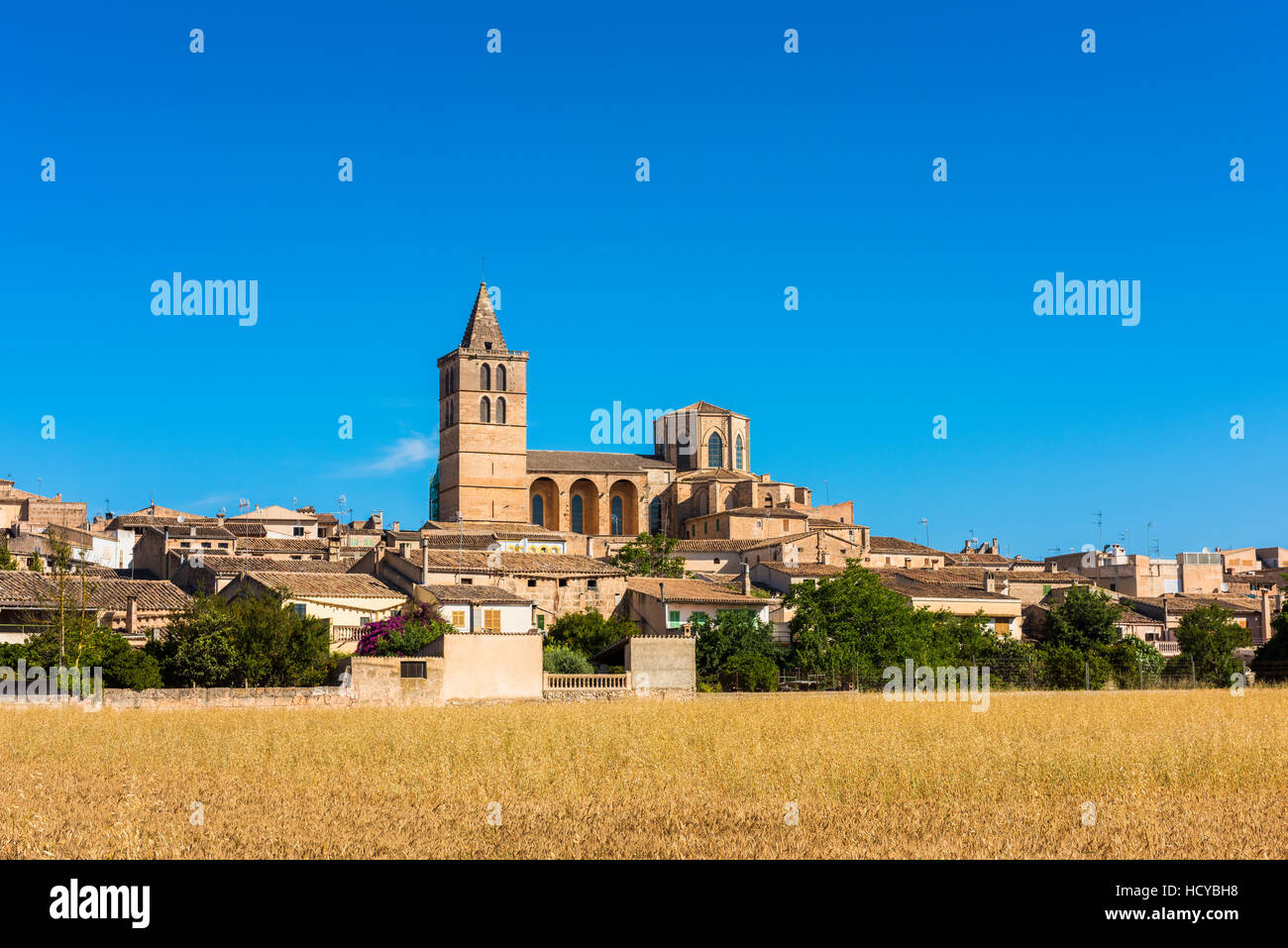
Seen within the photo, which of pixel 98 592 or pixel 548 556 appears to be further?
pixel 548 556

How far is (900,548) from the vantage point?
8425cm

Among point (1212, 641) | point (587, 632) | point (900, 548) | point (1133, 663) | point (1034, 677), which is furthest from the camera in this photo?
point (900, 548)

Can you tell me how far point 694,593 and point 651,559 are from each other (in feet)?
56.7

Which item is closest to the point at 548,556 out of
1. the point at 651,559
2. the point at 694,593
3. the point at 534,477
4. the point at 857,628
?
the point at 694,593

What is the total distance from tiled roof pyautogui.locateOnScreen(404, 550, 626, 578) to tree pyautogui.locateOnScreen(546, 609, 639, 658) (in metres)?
5.14

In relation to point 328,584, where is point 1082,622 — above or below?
below

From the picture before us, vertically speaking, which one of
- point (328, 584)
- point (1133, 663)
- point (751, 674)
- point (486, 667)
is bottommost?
point (1133, 663)

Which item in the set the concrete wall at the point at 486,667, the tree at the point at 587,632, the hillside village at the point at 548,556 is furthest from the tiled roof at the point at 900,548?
the concrete wall at the point at 486,667

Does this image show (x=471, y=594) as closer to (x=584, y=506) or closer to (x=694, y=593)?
(x=694, y=593)

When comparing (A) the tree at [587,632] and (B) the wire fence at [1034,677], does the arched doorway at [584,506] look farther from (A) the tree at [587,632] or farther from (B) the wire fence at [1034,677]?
(B) the wire fence at [1034,677]

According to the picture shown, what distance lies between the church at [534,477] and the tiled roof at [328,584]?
41.0 meters
